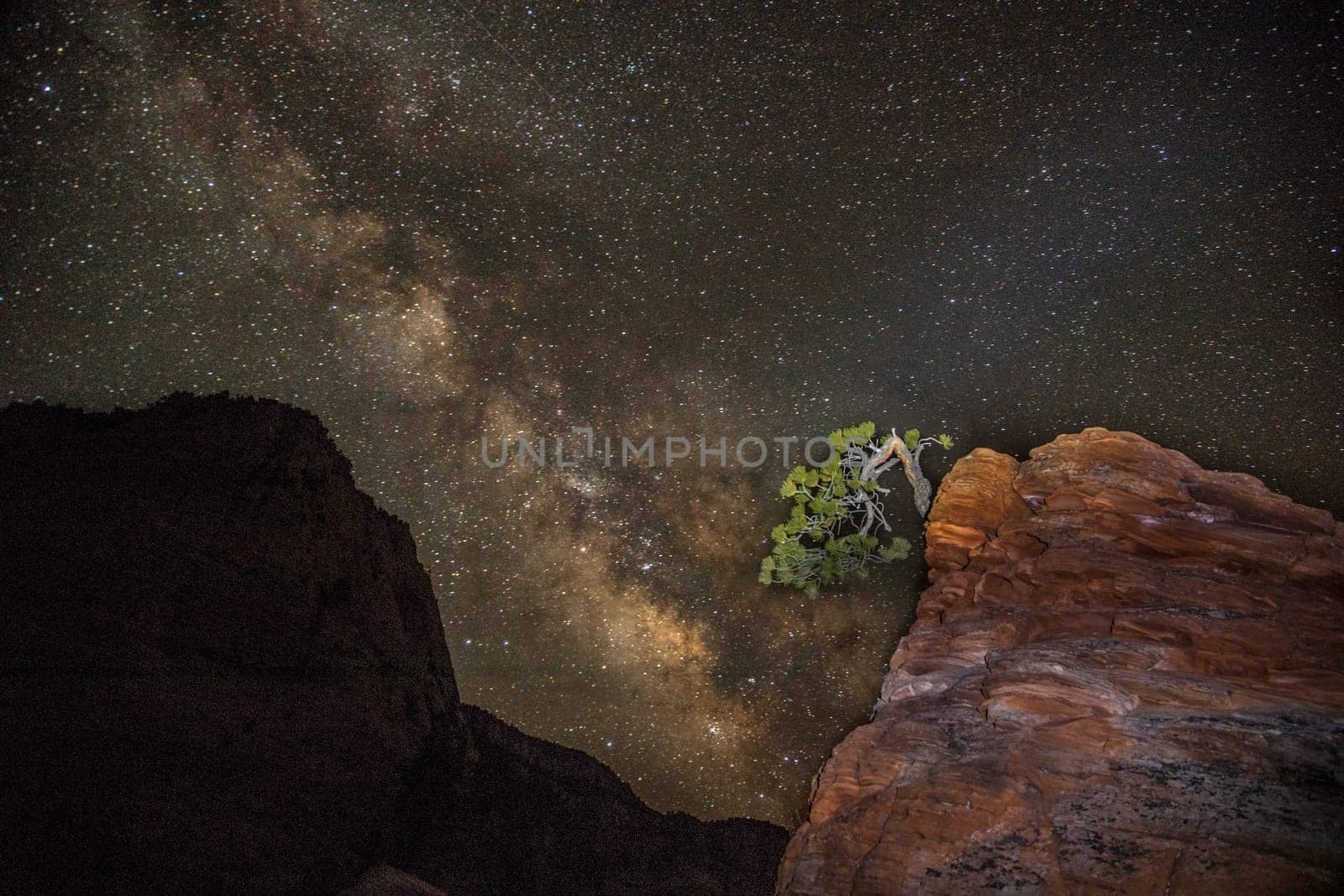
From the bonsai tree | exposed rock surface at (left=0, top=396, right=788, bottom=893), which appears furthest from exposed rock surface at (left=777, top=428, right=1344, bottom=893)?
exposed rock surface at (left=0, top=396, right=788, bottom=893)

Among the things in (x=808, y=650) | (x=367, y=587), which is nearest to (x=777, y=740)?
(x=808, y=650)

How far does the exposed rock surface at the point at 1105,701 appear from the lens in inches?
264

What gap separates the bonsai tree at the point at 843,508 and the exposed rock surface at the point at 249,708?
871 cm

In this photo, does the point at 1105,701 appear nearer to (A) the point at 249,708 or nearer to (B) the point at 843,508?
(B) the point at 843,508

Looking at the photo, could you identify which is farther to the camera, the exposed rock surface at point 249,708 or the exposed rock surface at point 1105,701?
the exposed rock surface at point 249,708

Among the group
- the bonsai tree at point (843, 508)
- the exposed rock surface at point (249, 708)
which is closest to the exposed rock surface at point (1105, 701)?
the bonsai tree at point (843, 508)

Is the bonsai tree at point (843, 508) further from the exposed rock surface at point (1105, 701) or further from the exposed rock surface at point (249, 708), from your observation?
the exposed rock surface at point (249, 708)

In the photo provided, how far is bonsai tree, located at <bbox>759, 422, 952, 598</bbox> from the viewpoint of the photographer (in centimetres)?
1465

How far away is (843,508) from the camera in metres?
15.2

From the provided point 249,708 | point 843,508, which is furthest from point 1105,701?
point 249,708

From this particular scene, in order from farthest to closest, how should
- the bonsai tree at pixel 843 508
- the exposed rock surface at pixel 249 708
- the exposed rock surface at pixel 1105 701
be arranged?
1. the bonsai tree at pixel 843 508
2. the exposed rock surface at pixel 249 708
3. the exposed rock surface at pixel 1105 701

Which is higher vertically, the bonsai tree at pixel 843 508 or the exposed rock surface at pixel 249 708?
the bonsai tree at pixel 843 508

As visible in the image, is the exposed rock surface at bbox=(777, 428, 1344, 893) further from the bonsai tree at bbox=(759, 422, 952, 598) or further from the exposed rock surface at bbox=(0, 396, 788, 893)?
the exposed rock surface at bbox=(0, 396, 788, 893)

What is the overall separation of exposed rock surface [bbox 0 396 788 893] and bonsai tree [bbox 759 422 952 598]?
8.71m
